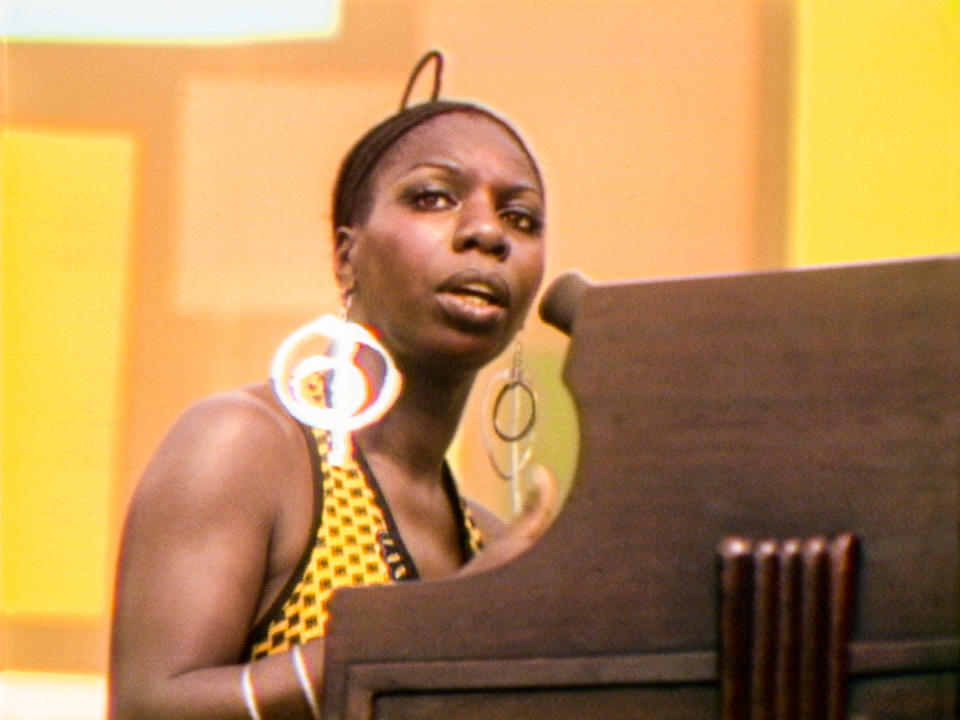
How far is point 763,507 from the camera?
0.80 metres

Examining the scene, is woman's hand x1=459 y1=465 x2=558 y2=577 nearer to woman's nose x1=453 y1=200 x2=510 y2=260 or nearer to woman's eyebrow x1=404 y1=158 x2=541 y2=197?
woman's nose x1=453 y1=200 x2=510 y2=260

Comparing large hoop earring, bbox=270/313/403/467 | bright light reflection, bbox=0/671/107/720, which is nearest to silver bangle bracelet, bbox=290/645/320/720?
large hoop earring, bbox=270/313/403/467

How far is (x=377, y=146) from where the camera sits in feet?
4.44

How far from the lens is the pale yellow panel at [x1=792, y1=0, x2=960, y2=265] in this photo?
1.75m

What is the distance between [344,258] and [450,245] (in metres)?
0.22

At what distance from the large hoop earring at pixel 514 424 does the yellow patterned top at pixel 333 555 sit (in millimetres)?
180

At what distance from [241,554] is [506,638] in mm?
342

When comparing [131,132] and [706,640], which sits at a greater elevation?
[131,132]

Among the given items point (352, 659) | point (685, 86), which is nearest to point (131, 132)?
point (685, 86)

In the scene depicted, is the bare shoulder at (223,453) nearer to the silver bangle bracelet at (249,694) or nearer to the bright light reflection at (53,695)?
the silver bangle bracelet at (249,694)

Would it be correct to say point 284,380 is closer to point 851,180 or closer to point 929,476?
point 929,476

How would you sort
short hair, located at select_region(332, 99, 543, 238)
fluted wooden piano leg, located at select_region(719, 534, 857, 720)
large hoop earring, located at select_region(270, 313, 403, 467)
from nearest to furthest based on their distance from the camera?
fluted wooden piano leg, located at select_region(719, 534, 857, 720), large hoop earring, located at select_region(270, 313, 403, 467), short hair, located at select_region(332, 99, 543, 238)

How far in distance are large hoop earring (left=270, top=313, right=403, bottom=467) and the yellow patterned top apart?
2cm

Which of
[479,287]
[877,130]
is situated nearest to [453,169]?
[479,287]
